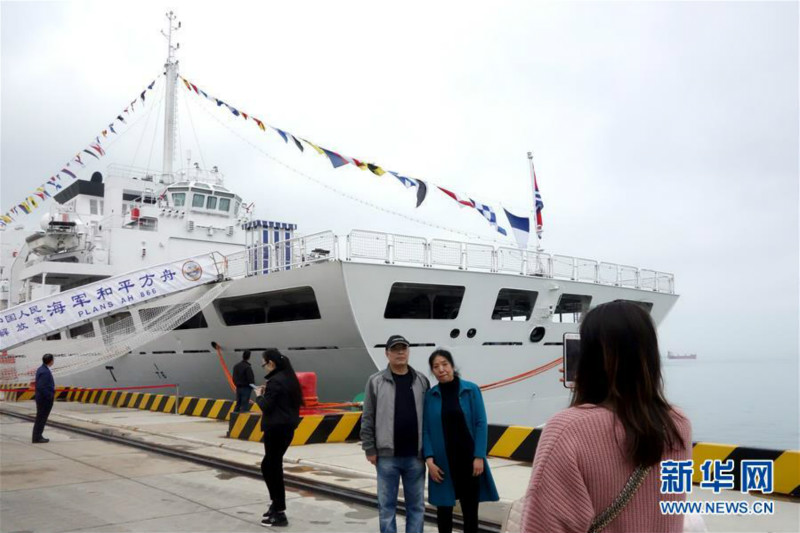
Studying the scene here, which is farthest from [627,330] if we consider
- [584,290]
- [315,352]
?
[584,290]

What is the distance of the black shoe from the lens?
5832mm

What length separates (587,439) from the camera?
1.69 m

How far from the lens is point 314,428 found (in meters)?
10.9

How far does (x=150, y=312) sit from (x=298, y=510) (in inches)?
560

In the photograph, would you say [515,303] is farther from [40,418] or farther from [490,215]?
[40,418]

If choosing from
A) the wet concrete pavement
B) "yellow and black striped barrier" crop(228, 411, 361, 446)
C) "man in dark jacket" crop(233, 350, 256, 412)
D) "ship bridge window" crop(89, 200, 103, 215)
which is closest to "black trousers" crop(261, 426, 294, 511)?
the wet concrete pavement

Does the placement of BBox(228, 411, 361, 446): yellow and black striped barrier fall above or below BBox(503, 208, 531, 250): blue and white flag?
below

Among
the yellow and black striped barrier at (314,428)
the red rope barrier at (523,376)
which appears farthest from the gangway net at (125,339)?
the red rope barrier at (523,376)

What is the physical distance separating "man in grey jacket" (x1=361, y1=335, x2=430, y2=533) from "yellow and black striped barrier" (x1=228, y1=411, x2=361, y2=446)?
6.19 meters

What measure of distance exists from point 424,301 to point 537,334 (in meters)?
2.80

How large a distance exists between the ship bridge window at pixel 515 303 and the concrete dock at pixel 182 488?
21.5ft

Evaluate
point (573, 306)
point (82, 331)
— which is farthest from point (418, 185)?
point (82, 331)

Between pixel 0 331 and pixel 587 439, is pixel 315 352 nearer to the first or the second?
pixel 0 331

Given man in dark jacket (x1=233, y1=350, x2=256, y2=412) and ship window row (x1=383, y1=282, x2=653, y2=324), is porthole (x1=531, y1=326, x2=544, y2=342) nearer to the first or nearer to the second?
ship window row (x1=383, y1=282, x2=653, y2=324)
